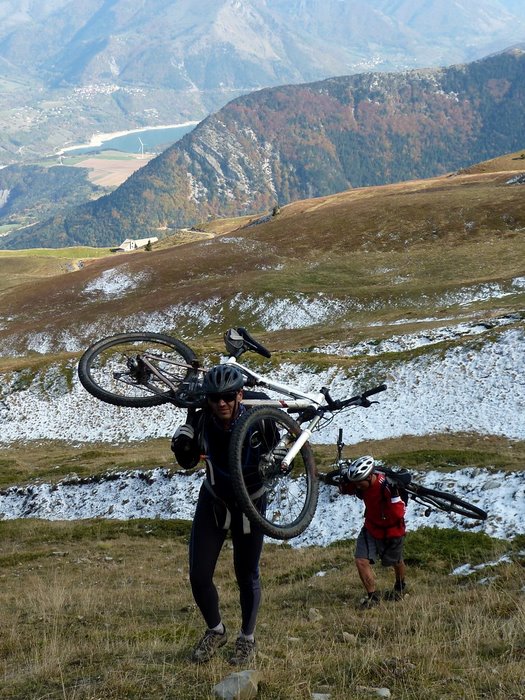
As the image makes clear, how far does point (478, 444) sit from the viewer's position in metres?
23.6

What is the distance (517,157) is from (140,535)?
150929 mm

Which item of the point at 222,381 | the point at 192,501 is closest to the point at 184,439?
the point at 222,381

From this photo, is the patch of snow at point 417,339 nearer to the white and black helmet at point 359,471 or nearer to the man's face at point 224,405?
the white and black helmet at point 359,471

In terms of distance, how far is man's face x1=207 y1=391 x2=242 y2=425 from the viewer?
755 centimetres

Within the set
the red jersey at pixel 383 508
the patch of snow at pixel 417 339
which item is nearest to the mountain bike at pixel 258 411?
the red jersey at pixel 383 508

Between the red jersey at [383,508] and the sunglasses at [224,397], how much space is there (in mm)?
3967

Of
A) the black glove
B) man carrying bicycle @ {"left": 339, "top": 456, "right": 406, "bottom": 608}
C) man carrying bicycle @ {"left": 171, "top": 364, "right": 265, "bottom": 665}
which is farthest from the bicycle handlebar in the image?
the black glove

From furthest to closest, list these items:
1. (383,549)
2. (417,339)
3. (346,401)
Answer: (417,339) < (383,549) < (346,401)

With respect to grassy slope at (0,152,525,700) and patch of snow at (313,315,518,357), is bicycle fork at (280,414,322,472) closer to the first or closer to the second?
grassy slope at (0,152,525,700)

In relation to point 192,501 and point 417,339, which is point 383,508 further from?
point 417,339

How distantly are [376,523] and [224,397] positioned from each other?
4994 mm

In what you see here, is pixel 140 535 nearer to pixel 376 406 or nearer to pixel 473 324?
pixel 376 406

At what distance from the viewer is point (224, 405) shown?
7586 millimetres

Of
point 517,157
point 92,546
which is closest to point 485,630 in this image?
point 92,546
